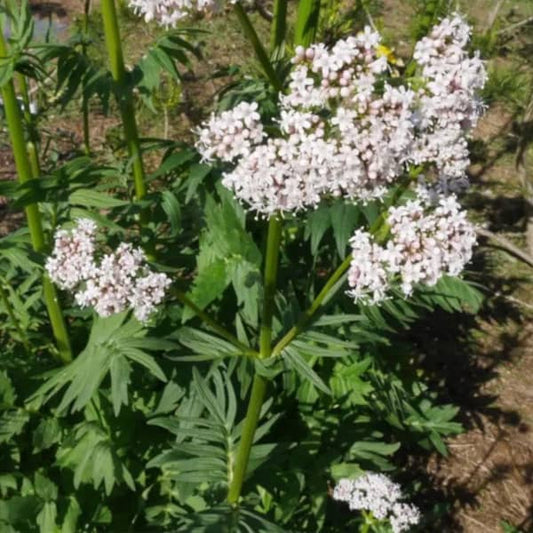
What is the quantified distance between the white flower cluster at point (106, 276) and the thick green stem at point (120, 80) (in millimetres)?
654

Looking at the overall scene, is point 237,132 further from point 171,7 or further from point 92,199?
point 92,199

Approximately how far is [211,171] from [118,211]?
1.33 feet

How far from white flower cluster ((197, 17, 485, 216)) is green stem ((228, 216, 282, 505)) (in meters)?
0.23

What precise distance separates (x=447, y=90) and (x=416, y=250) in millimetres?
426

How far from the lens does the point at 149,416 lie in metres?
3.08

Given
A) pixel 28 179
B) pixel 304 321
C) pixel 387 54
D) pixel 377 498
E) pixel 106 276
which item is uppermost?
pixel 387 54

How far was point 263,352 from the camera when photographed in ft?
8.02

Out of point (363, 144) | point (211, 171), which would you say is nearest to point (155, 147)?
point (211, 171)

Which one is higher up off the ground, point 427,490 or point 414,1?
point 414,1

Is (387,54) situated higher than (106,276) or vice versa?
(387,54)

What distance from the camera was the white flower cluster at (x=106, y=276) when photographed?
2137 mm

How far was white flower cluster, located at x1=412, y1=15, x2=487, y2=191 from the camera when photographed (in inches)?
73.9

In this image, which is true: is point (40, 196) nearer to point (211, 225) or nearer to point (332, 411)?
point (211, 225)

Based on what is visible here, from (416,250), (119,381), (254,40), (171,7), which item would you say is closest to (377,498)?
(119,381)
